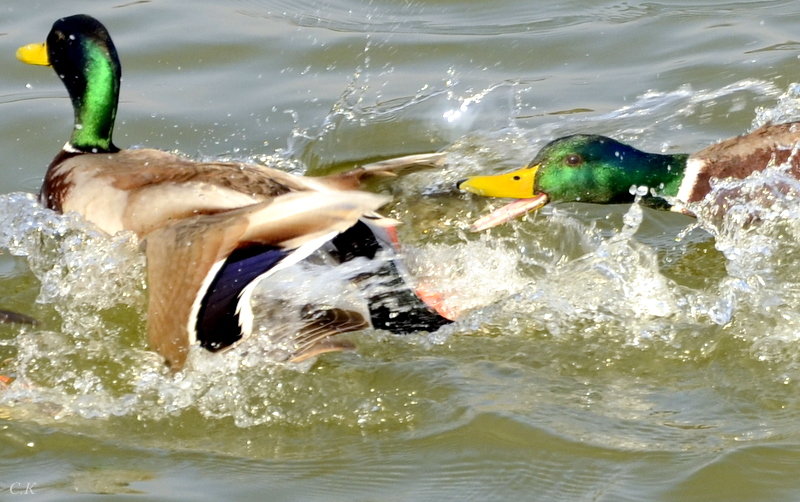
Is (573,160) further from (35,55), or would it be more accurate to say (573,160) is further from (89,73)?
(35,55)

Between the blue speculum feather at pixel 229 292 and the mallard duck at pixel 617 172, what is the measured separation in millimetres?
1482

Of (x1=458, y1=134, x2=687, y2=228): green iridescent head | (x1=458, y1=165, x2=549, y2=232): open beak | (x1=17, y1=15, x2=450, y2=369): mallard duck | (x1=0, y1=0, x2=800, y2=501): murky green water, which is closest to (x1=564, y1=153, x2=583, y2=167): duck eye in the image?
(x1=458, y1=134, x2=687, y2=228): green iridescent head

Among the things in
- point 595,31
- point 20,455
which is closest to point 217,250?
point 20,455

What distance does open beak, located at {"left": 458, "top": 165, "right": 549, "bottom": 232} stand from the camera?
512cm

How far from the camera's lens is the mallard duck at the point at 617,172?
5152 millimetres

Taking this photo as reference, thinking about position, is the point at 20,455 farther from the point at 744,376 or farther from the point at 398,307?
the point at 744,376

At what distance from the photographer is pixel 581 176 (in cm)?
521

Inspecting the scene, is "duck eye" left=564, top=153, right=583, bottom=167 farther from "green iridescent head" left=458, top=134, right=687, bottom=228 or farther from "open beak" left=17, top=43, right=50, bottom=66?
"open beak" left=17, top=43, right=50, bottom=66

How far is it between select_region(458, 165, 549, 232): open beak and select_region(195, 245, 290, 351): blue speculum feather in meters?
1.48

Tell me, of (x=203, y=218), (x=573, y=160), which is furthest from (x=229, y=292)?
(x=573, y=160)

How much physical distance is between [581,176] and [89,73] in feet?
6.78

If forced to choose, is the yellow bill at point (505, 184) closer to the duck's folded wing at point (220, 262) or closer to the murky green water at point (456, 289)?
the murky green water at point (456, 289)

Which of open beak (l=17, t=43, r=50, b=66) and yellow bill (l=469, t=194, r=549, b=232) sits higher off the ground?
open beak (l=17, t=43, r=50, b=66)

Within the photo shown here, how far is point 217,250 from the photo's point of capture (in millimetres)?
3820
